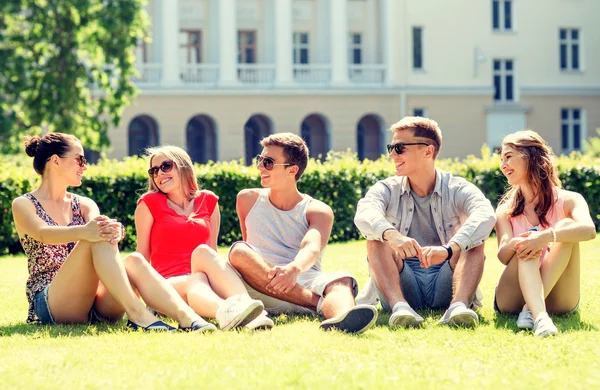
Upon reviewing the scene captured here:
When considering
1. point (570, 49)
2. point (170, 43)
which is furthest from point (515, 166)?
point (570, 49)

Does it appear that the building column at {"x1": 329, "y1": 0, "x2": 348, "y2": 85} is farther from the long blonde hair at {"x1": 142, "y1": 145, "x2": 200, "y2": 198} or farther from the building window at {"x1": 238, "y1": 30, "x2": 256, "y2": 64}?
the long blonde hair at {"x1": 142, "y1": 145, "x2": 200, "y2": 198}

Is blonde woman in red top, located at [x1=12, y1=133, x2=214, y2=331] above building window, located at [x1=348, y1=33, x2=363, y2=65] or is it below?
below

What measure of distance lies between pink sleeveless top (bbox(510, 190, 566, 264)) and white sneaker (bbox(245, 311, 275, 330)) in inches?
69.7

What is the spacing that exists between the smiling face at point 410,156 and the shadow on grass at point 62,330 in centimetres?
217

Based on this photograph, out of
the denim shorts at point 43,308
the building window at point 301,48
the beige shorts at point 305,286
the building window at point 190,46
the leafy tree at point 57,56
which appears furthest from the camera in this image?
the building window at point 301,48

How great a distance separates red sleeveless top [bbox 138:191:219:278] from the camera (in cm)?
700

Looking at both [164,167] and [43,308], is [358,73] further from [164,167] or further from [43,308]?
[43,308]

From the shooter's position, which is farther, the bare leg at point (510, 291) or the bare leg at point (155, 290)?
the bare leg at point (510, 291)

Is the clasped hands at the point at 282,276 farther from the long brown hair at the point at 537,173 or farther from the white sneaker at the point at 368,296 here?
the long brown hair at the point at 537,173

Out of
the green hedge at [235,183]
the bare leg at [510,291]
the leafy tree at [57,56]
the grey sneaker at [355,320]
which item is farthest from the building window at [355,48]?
the grey sneaker at [355,320]

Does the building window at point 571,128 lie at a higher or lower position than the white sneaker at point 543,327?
higher

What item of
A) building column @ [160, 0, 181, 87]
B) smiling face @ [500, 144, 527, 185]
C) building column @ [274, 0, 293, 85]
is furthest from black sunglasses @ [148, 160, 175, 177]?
building column @ [274, 0, 293, 85]

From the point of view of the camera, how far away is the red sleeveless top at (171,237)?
7.00 metres

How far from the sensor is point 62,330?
629 cm
